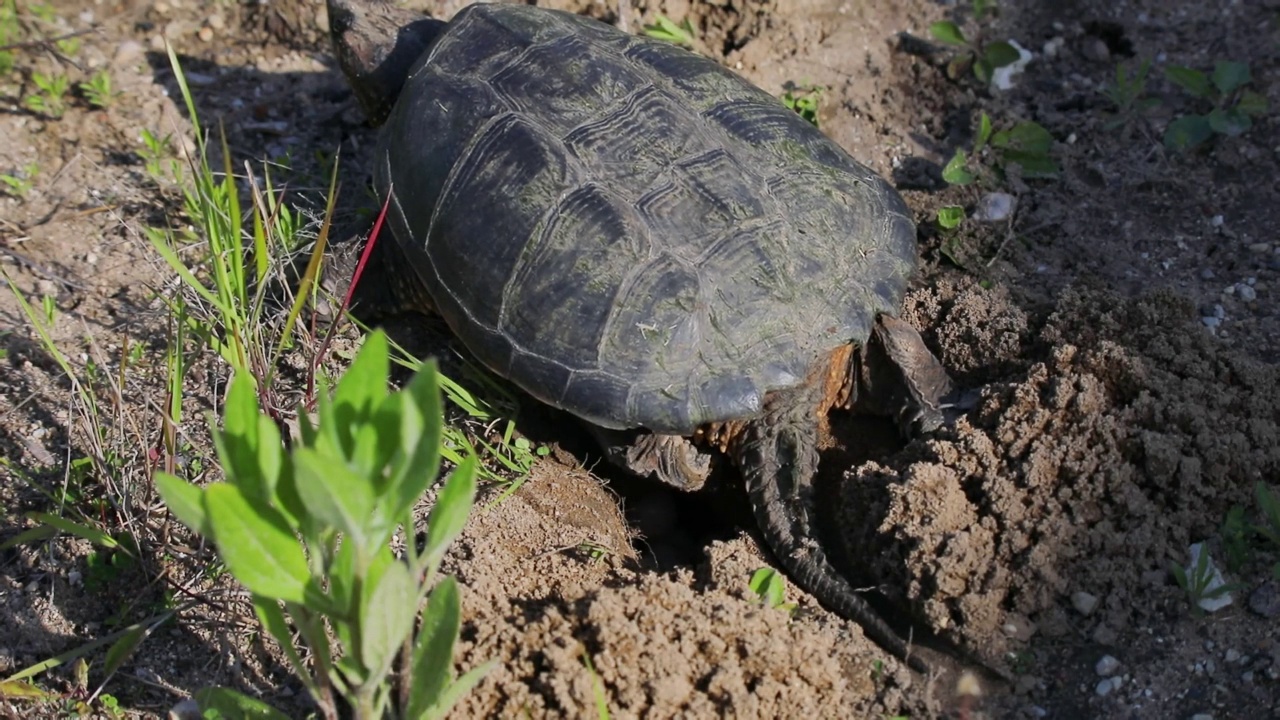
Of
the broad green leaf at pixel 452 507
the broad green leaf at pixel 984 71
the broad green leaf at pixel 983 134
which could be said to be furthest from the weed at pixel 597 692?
the broad green leaf at pixel 984 71

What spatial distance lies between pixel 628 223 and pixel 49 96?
9.60 feet

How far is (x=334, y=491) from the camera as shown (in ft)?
5.25

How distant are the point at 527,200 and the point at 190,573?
145 centimetres

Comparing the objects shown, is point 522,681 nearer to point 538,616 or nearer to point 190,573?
point 538,616

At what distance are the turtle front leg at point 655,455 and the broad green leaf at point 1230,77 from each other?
2.68 m

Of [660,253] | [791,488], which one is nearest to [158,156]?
[660,253]

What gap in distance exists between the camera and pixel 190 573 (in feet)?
9.61

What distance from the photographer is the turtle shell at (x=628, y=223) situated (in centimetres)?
299

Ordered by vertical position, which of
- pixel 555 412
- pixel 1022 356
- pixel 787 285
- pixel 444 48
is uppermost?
pixel 444 48

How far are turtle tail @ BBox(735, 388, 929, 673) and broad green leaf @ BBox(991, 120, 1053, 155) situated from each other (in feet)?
5.36

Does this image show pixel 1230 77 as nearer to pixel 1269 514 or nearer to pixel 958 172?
pixel 958 172

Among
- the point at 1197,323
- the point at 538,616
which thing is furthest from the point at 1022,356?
the point at 538,616

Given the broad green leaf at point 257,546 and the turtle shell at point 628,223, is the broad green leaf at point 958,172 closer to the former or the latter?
the turtle shell at point 628,223

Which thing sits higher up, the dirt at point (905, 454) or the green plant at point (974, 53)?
the green plant at point (974, 53)
